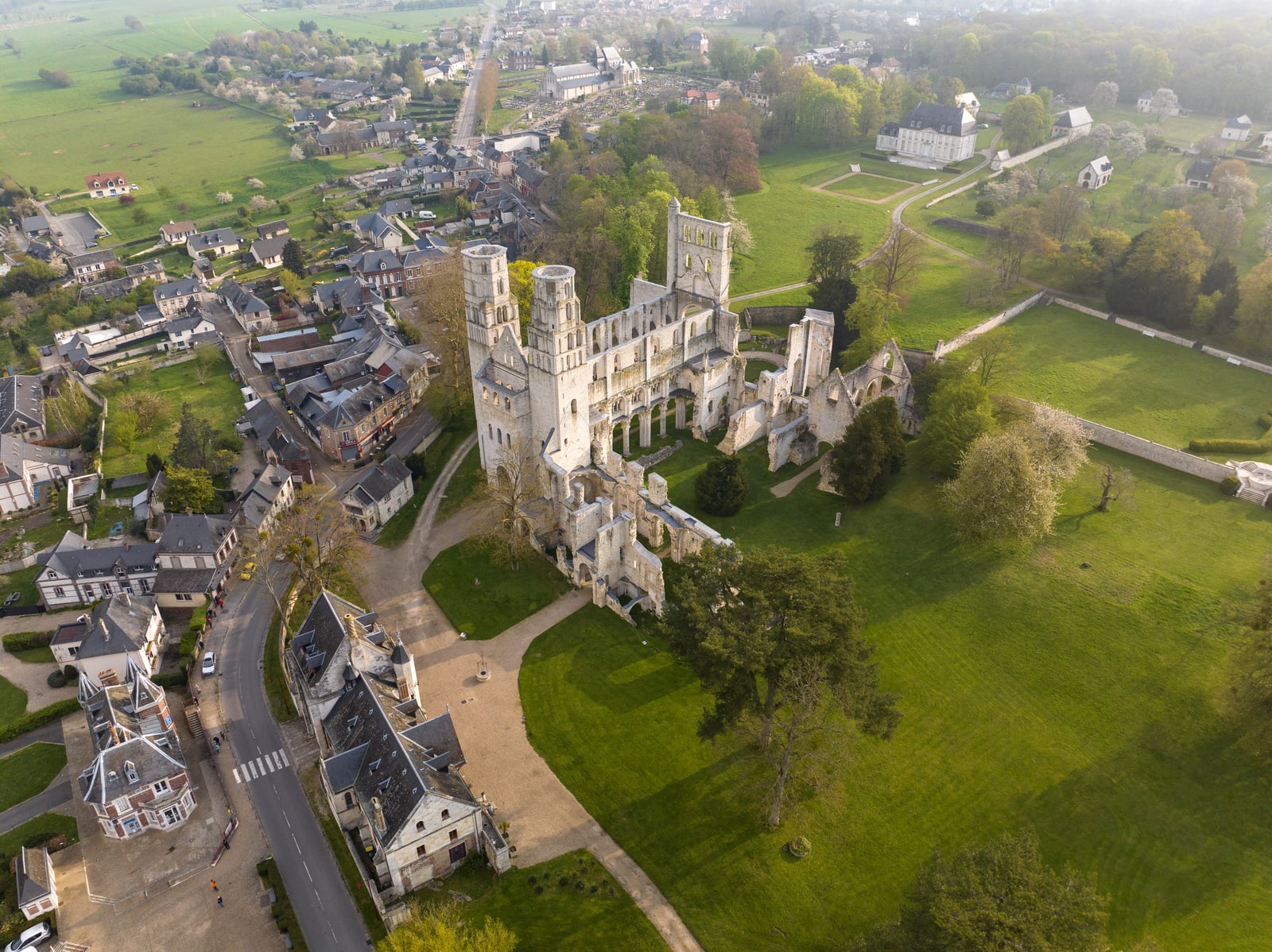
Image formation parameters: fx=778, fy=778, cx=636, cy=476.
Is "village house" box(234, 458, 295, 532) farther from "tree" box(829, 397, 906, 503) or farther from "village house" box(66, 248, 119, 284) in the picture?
"village house" box(66, 248, 119, 284)

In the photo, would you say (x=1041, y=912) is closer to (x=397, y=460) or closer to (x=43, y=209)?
(x=397, y=460)

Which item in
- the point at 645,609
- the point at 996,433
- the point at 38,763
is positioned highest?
the point at 996,433

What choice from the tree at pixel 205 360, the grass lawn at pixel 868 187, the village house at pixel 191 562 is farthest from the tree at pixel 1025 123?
the village house at pixel 191 562

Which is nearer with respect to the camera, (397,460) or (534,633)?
(534,633)

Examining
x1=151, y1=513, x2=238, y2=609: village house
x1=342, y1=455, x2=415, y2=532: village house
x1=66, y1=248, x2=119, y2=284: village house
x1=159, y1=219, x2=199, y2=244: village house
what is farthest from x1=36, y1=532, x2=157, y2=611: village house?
x1=159, y1=219, x2=199, y2=244: village house

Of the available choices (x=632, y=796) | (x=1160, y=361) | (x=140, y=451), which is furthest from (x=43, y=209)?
(x=1160, y=361)

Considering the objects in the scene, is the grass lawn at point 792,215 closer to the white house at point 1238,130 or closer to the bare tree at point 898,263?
the bare tree at point 898,263

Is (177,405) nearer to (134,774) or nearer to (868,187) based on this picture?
(134,774)
